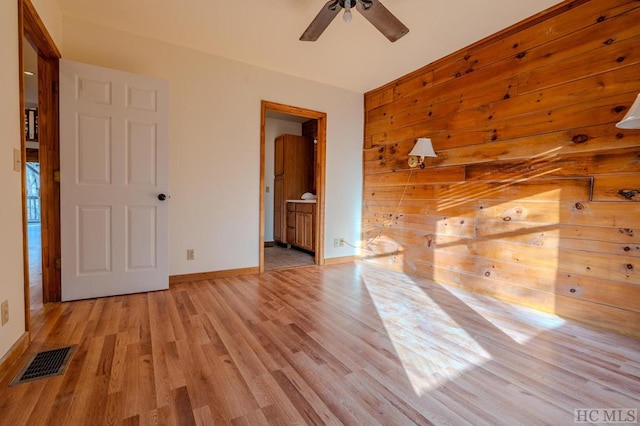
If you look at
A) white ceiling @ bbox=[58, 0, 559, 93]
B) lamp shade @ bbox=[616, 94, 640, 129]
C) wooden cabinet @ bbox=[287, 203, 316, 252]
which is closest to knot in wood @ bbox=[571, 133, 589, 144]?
lamp shade @ bbox=[616, 94, 640, 129]

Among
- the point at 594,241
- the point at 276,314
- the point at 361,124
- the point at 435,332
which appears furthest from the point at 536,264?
the point at 361,124

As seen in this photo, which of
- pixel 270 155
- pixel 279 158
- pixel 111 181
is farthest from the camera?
pixel 270 155

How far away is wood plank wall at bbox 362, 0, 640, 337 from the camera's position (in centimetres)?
206

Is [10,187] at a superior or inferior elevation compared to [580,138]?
inferior

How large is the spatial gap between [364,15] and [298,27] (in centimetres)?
84

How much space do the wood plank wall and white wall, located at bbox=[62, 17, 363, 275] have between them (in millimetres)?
1877

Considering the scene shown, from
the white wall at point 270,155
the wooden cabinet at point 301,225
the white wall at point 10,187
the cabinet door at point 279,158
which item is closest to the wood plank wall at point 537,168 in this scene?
the wooden cabinet at point 301,225

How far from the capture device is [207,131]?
321 cm

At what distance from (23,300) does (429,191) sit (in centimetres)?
357

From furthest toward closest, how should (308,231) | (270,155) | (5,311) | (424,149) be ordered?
(270,155), (308,231), (424,149), (5,311)

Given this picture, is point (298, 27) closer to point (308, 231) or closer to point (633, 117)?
point (633, 117)

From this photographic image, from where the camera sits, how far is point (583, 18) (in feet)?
7.29

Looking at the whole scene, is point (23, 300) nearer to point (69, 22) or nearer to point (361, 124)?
point (69, 22)

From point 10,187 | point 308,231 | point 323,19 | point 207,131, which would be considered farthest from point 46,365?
point 308,231
